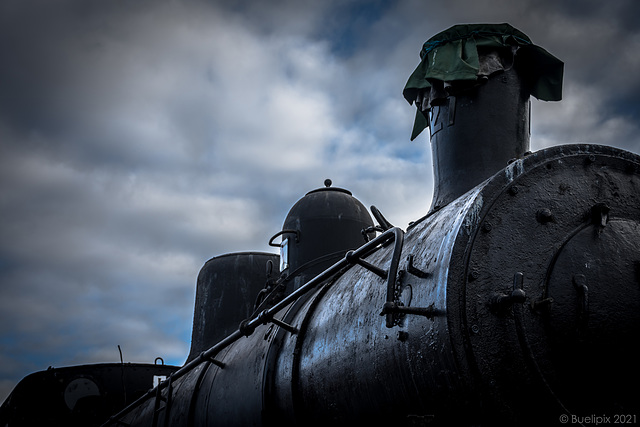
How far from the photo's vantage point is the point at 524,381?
2.23m

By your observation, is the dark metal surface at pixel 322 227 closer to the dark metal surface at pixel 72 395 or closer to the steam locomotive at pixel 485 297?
the steam locomotive at pixel 485 297

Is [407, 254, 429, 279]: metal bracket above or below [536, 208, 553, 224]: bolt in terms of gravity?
below

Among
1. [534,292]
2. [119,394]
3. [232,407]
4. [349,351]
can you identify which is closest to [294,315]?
[232,407]

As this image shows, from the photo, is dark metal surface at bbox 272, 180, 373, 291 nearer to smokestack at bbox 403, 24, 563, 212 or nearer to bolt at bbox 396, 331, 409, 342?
smokestack at bbox 403, 24, 563, 212

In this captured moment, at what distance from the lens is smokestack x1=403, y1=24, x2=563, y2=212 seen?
3.76 meters

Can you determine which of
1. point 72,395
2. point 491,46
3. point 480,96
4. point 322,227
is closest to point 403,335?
point 480,96

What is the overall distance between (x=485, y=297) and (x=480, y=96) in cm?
192

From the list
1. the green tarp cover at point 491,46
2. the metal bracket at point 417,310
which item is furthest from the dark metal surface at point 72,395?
the metal bracket at point 417,310

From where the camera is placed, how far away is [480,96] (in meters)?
3.83

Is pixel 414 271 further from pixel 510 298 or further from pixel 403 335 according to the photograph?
pixel 510 298

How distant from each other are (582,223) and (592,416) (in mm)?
823

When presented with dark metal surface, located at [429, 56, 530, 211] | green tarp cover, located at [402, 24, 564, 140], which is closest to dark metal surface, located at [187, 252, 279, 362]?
dark metal surface, located at [429, 56, 530, 211]

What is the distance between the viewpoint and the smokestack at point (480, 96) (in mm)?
3762

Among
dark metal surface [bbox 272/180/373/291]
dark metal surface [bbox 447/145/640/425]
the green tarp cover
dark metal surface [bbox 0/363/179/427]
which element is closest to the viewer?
dark metal surface [bbox 447/145/640/425]
